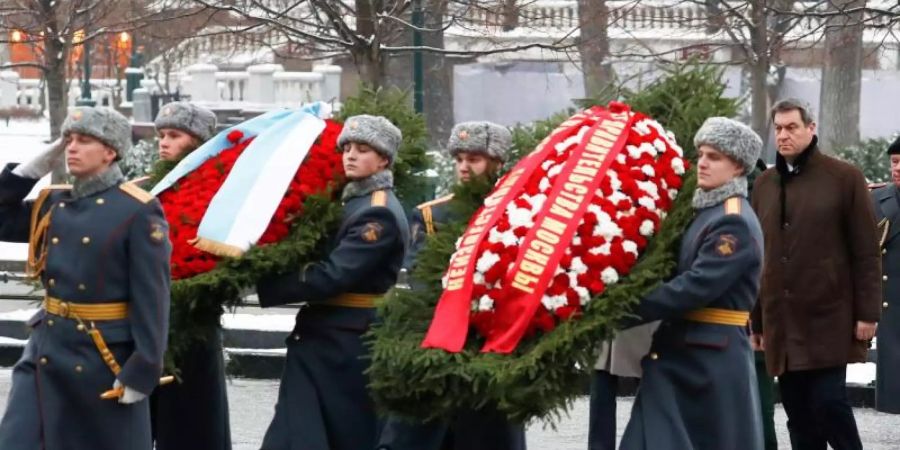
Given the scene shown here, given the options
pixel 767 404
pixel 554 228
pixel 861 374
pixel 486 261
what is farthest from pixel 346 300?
pixel 861 374

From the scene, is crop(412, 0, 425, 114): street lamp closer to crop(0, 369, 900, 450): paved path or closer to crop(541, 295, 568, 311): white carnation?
crop(0, 369, 900, 450): paved path

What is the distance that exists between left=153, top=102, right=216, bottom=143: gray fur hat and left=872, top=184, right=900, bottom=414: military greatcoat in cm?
358

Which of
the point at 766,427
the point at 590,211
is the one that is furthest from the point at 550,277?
the point at 766,427

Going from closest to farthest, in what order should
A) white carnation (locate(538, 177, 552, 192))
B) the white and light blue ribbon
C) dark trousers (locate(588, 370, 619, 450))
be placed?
white carnation (locate(538, 177, 552, 192)) → dark trousers (locate(588, 370, 619, 450)) → the white and light blue ribbon

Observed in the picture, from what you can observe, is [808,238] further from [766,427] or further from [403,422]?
[403,422]

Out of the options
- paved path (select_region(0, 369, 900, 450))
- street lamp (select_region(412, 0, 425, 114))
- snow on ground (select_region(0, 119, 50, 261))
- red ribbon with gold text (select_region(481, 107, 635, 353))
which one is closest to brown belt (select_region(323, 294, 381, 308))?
red ribbon with gold text (select_region(481, 107, 635, 353))

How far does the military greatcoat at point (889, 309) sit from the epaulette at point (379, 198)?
127 inches

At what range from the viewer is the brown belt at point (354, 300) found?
327 inches

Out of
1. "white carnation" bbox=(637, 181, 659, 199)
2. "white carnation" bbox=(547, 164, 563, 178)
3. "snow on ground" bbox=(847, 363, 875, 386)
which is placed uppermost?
"white carnation" bbox=(547, 164, 563, 178)

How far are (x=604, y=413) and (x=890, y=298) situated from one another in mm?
3079

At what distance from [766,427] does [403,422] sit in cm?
234

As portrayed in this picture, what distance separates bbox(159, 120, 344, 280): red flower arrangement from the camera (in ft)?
27.0

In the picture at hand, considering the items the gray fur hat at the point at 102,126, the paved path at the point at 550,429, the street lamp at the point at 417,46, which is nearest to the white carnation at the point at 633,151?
the gray fur hat at the point at 102,126

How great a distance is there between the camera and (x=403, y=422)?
8125 millimetres
